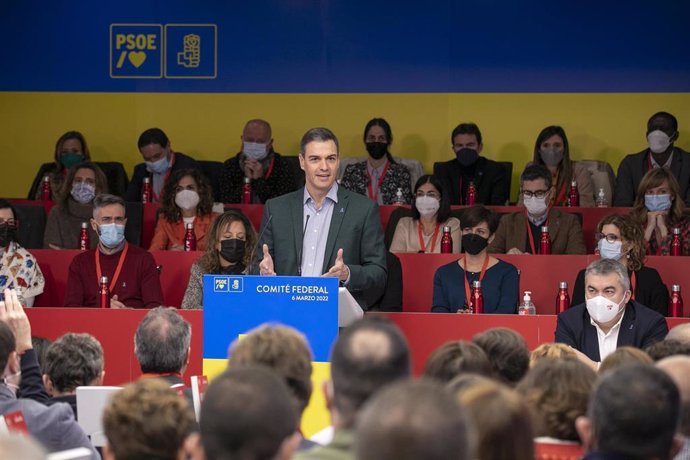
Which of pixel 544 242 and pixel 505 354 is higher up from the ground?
pixel 544 242

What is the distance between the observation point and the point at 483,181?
1028 centimetres

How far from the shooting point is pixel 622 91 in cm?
1125

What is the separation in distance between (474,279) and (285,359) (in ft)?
13.9

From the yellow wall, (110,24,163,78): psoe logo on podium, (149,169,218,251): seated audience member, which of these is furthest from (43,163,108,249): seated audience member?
(110,24,163,78): psoe logo on podium

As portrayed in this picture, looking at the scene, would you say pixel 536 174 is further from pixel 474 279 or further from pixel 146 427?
pixel 146 427

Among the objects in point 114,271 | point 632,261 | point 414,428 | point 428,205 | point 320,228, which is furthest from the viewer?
point 428,205

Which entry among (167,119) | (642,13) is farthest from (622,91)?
(167,119)

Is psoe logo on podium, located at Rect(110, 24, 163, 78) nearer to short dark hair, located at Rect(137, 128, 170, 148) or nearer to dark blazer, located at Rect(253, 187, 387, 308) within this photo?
short dark hair, located at Rect(137, 128, 170, 148)

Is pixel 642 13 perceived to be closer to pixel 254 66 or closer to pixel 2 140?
pixel 254 66

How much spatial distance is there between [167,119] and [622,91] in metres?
4.32

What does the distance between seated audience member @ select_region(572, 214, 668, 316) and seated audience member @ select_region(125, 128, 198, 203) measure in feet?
13.7

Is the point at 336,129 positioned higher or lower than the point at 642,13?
lower

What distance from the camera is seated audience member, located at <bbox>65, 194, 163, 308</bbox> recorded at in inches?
292

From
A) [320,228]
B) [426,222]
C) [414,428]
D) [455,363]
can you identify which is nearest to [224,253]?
[320,228]
